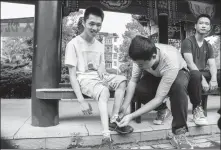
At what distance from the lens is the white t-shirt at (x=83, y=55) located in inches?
100

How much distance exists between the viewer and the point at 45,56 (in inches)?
108

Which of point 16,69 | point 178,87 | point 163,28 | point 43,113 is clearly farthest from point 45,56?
point 16,69

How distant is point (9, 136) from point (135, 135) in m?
1.33

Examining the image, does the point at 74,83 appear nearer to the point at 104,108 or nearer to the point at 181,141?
the point at 104,108

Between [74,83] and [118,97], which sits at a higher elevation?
[74,83]

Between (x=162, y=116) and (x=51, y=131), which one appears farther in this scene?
(x=162, y=116)

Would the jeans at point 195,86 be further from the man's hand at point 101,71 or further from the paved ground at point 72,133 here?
the man's hand at point 101,71

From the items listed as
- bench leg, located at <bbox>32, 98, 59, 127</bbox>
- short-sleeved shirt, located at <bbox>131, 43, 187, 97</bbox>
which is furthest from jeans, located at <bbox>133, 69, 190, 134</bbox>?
bench leg, located at <bbox>32, 98, 59, 127</bbox>

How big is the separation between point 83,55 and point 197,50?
5.43 feet

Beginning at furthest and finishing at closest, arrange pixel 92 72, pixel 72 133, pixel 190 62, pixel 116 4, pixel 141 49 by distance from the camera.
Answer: pixel 116 4
pixel 190 62
pixel 92 72
pixel 72 133
pixel 141 49

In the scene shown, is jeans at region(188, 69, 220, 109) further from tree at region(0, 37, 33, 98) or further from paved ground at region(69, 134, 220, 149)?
tree at region(0, 37, 33, 98)

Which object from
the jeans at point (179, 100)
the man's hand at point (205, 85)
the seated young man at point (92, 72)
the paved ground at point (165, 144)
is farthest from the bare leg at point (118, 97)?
the man's hand at point (205, 85)

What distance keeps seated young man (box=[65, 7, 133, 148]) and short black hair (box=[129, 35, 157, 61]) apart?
1.81ft

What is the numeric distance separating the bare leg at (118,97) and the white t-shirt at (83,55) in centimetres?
42
